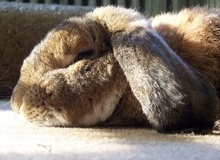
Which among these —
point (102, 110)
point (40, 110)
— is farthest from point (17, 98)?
point (102, 110)

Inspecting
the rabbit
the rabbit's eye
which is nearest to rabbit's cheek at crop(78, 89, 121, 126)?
the rabbit

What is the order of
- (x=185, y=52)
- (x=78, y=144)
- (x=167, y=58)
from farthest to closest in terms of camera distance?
(x=185, y=52), (x=167, y=58), (x=78, y=144)

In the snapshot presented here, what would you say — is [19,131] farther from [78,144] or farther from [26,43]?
[26,43]

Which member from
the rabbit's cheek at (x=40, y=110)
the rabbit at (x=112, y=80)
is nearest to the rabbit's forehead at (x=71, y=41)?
the rabbit at (x=112, y=80)

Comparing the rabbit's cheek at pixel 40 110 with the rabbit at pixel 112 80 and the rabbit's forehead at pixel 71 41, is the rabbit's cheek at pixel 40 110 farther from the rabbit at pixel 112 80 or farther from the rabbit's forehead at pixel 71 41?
the rabbit's forehead at pixel 71 41

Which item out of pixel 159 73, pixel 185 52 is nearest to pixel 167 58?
pixel 159 73

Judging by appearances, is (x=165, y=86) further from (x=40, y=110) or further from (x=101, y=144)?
(x=40, y=110)

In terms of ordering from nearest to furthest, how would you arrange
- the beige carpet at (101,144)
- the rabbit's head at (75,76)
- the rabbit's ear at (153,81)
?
1. the beige carpet at (101,144)
2. the rabbit's ear at (153,81)
3. the rabbit's head at (75,76)
